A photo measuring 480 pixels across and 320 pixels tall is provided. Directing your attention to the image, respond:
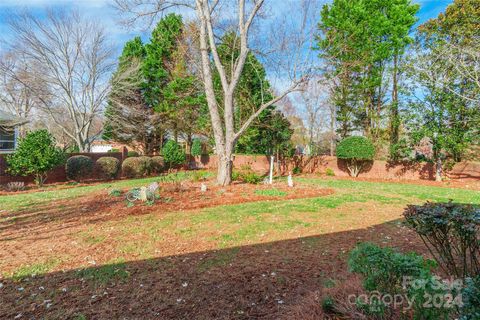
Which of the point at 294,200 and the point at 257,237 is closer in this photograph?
the point at 257,237

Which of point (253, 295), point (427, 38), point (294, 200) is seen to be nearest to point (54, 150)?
point (294, 200)

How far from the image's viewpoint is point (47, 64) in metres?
15.9

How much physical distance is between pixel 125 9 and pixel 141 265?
984 cm

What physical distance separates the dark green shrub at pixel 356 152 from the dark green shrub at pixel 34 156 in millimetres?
14055

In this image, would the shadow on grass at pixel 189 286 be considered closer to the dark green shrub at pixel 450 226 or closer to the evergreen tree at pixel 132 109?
the dark green shrub at pixel 450 226

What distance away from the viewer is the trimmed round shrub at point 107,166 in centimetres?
1330

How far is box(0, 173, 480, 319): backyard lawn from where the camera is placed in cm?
243

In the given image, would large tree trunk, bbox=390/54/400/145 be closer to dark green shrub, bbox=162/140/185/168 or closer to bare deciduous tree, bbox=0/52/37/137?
dark green shrub, bbox=162/140/185/168

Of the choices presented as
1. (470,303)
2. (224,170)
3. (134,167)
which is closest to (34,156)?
(134,167)

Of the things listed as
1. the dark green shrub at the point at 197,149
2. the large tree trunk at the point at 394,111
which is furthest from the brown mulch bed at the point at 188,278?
the dark green shrub at the point at 197,149

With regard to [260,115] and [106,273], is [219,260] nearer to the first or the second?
[106,273]

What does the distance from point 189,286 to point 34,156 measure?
36.3 feet

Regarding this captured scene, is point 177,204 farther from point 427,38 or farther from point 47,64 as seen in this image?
point 47,64

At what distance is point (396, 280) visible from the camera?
5.77 ft
